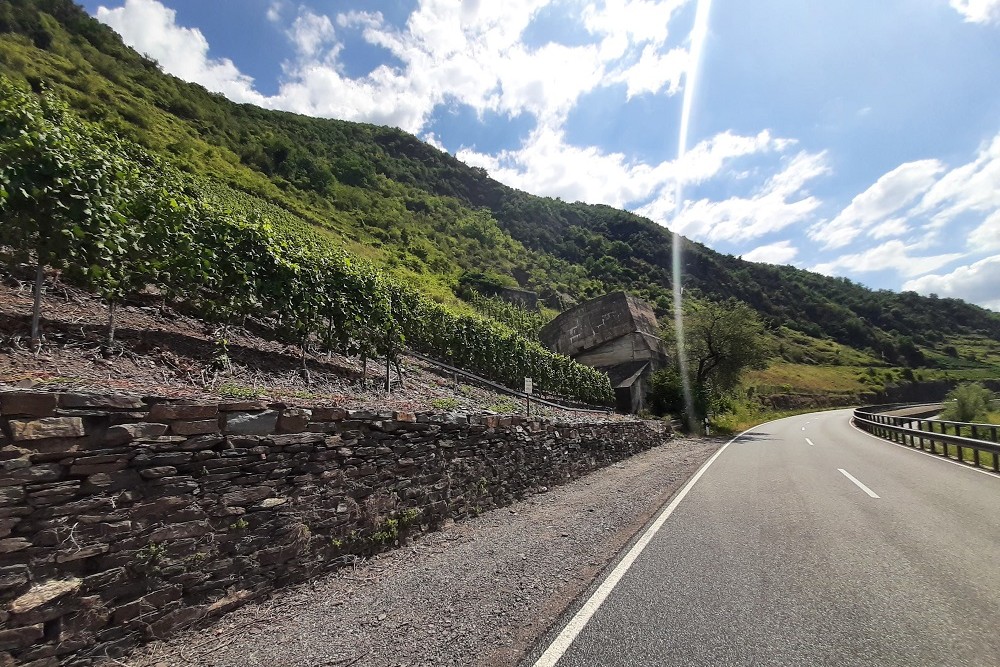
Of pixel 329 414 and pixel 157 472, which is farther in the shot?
pixel 329 414

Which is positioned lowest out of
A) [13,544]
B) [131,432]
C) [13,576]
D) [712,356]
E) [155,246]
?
[13,576]

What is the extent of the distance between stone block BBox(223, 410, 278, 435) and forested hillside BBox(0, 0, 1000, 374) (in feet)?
104

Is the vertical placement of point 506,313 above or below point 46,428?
above

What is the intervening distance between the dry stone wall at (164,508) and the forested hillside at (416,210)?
31.4 meters

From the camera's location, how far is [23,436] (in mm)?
2961

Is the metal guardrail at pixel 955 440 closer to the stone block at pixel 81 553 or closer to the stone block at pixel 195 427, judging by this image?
the stone block at pixel 195 427

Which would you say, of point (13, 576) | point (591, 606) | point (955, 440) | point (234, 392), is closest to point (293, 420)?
point (234, 392)

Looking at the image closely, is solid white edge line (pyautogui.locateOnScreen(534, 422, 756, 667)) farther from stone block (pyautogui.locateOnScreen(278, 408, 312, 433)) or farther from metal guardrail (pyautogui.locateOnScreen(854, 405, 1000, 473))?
metal guardrail (pyautogui.locateOnScreen(854, 405, 1000, 473))

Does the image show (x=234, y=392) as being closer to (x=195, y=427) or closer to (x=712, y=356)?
(x=195, y=427)

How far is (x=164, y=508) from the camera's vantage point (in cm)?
359

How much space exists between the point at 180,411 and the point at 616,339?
1641 inches

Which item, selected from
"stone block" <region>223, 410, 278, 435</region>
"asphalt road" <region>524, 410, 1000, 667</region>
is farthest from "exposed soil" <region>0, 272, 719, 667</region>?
"asphalt road" <region>524, 410, 1000, 667</region>

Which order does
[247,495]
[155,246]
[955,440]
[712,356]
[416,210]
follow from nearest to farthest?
[247,495], [155,246], [955,440], [712,356], [416,210]

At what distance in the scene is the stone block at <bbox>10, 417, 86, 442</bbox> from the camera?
2.95m
